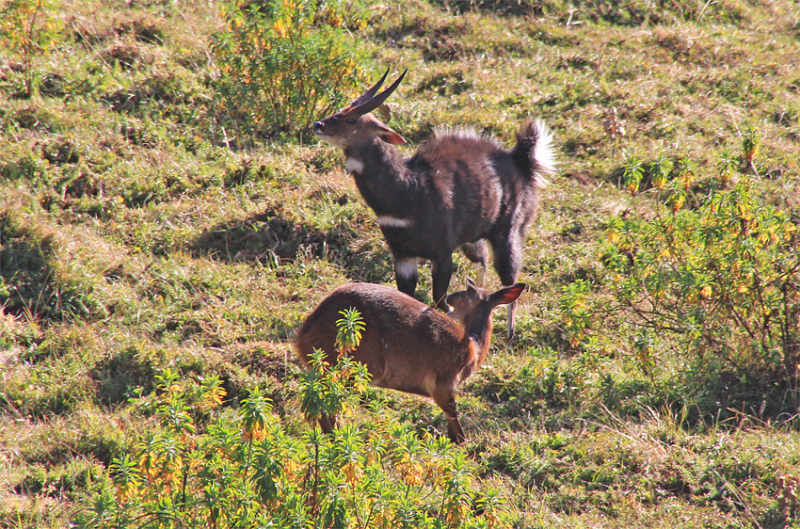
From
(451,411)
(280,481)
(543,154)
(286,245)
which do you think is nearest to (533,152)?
(543,154)

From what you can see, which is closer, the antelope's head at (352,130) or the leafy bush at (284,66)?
the antelope's head at (352,130)

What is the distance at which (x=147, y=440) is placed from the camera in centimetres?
329

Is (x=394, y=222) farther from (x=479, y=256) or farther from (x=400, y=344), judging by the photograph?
(x=400, y=344)

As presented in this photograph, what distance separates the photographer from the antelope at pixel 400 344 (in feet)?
16.5

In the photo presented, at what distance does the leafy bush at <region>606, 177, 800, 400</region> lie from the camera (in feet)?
16.8

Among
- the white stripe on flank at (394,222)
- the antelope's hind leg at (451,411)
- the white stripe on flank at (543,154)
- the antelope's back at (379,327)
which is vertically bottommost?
the antelope's hind leg at (451,411)

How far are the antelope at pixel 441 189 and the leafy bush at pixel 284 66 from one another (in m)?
1.75

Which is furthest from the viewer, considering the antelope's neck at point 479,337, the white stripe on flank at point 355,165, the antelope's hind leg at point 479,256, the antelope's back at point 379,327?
the antelope's hind leg at point 479,256

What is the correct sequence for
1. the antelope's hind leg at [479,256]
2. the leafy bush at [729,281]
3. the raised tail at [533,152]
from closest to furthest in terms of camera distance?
the leafy bush at [729,281] < the raised tail at [533,152] < the antelope's hind leg at [479,256]

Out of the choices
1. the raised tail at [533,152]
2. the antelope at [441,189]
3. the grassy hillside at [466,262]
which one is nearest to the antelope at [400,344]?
the grassy hillside at [466,262]

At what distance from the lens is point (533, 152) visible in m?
7.02

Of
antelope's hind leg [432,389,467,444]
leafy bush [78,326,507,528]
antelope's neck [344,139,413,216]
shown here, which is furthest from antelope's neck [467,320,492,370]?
leafy bush [78,326,507,528]

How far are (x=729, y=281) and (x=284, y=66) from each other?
5211 millimetres

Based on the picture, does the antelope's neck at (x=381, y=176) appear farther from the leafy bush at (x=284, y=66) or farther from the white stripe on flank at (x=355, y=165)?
the leafy bush at (x=284, y=66)
